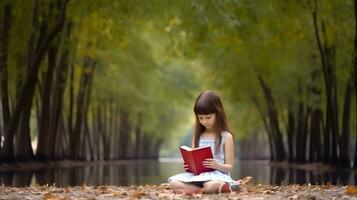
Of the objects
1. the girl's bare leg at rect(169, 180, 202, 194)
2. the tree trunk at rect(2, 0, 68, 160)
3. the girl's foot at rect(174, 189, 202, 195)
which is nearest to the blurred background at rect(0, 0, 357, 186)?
the tree trunk at rect(2, 0, 68, 160)

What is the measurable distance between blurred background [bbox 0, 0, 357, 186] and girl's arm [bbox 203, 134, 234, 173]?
20.3 ft

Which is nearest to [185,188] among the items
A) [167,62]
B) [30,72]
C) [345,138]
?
[30,72]

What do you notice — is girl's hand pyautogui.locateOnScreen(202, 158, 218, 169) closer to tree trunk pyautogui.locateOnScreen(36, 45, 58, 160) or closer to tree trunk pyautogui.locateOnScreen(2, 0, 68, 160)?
tree trunk pyautogui.locateOnScreen(2, 0, 68, 160)

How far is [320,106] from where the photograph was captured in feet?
91.1

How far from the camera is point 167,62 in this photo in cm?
2952

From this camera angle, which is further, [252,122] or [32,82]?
[252,122]

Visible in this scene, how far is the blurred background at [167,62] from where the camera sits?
1802 cm

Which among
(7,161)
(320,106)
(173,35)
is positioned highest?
(173,35)

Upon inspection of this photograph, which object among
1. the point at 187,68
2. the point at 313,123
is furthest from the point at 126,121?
the point at 313,123

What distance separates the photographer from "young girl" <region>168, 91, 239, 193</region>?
7.62m

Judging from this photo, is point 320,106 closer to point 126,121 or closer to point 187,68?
point 187,68

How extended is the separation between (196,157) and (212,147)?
13.5 inches

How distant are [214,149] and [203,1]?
8.05 m

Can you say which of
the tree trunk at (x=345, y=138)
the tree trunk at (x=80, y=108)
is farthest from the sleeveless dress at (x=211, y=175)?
the tree trunk at (x=80, y=108)
